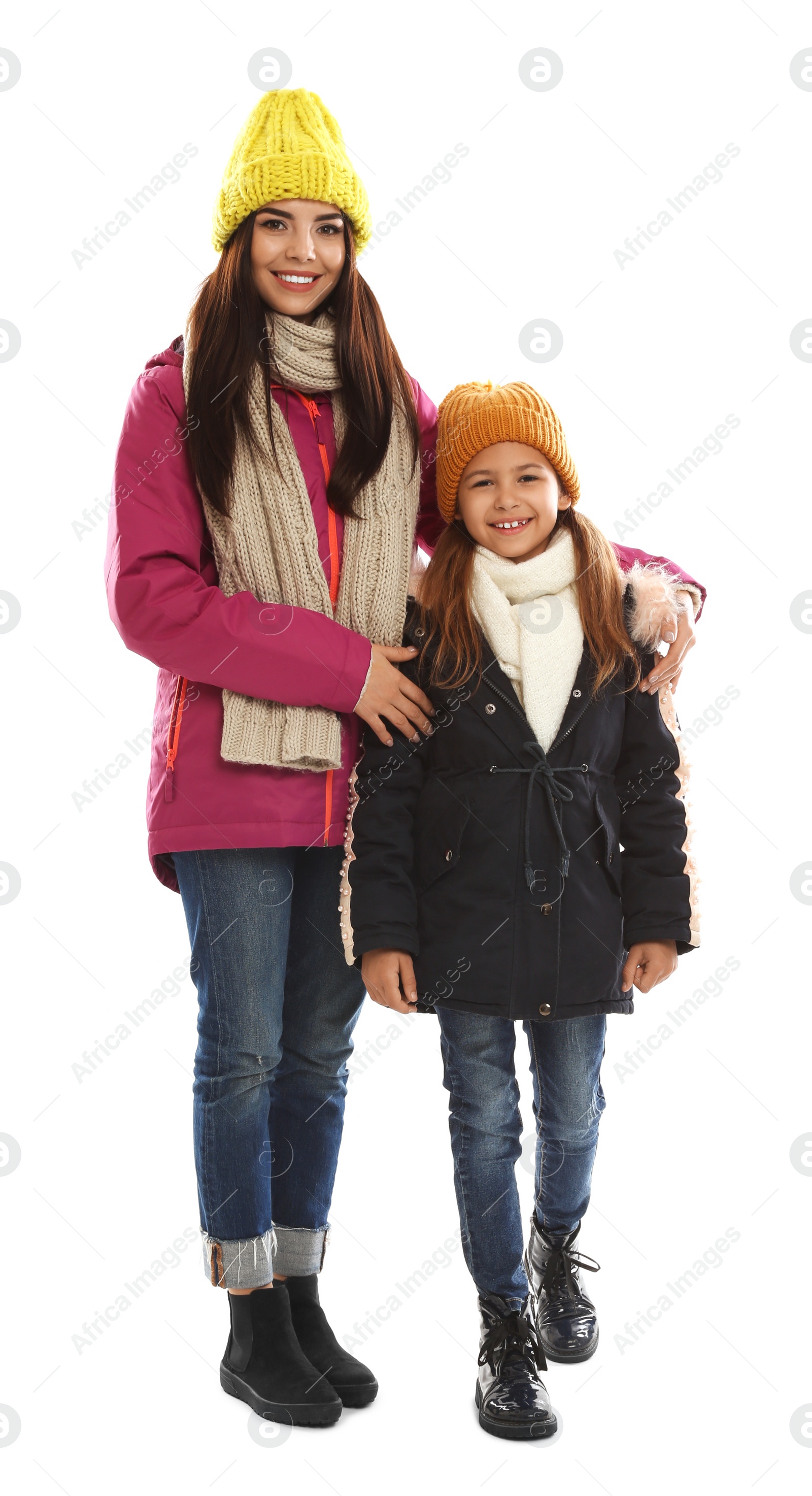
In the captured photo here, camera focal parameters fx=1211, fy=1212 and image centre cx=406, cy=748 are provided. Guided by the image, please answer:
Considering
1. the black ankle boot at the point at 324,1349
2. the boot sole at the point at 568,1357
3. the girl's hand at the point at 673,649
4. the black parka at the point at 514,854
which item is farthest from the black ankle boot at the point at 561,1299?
the girl's hand at the point at 673,649

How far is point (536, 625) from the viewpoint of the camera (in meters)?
1.66

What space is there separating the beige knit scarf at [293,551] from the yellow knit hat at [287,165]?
157mm

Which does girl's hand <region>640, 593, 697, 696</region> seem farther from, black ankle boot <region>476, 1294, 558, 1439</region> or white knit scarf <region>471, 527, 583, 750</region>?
black ankle boot <region>476, 1294, 558, 1439</region>

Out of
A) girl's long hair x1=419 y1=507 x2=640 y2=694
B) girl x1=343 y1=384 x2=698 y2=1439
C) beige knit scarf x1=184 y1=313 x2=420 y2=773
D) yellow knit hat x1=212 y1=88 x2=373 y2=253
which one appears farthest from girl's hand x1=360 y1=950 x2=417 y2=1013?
yellow knit hat x1=212 y1=88 x2=373 y2=253

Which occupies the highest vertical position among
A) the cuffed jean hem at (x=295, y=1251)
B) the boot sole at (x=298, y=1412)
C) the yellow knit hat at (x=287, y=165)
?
the yellow knit hat at (x=287, y=165)

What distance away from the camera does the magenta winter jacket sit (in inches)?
61.3

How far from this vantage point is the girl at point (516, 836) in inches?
62.4

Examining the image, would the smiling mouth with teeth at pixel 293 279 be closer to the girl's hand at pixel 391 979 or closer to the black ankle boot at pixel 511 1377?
the girl's hand at pixel 391 979

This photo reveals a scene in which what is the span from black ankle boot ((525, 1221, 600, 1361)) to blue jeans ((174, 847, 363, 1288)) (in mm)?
359

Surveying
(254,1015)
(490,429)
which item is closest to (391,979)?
(254,1015)

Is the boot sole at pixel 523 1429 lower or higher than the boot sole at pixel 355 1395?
higher

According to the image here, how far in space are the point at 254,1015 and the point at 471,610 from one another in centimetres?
62

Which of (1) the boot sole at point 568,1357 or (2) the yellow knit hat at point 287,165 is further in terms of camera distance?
(1) the boot sole at point 568,1357

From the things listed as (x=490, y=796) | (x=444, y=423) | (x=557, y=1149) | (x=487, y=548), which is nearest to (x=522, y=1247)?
(x=557, y=1149)
